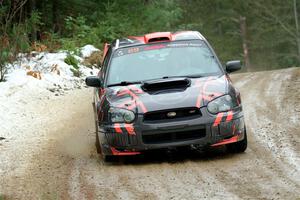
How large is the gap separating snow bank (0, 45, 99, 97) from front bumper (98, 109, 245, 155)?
262 inches

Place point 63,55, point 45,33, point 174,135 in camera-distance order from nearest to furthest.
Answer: point 174,135, point 63,55, point 45,33

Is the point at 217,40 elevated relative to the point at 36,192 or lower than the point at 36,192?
lower

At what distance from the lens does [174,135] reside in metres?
7.89

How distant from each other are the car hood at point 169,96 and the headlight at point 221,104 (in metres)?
0.06

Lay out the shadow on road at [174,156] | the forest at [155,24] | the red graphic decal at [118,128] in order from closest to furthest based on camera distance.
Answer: the red graphic decal at [118,128] < the shadow on road at [174,156] < the forest at [155,24]

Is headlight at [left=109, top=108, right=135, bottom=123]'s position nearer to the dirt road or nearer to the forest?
the dirt road

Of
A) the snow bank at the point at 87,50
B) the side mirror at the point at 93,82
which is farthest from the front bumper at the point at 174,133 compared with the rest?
the snow bank at the point at 87,50

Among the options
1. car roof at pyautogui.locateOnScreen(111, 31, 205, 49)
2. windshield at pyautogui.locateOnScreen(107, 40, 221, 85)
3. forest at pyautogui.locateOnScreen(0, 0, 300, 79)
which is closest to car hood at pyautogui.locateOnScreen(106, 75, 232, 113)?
windshield at pyautogui.locateOnScreen(107, 40, 221, 85)

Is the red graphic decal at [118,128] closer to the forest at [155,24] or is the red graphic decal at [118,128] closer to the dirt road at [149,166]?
the dirt road at [149,166]

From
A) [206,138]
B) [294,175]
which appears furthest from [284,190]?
[206,138]

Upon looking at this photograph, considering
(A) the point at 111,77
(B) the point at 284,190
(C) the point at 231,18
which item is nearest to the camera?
(B) the point at 284,190

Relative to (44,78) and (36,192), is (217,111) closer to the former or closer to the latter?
(36,192)

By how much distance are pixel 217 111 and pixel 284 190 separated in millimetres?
1829

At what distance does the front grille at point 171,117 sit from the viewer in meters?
7.88
